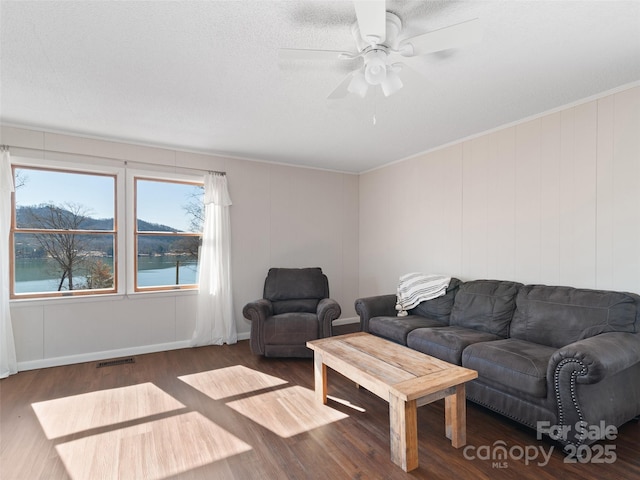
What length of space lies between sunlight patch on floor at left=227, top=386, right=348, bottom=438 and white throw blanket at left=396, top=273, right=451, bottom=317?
5.15ft

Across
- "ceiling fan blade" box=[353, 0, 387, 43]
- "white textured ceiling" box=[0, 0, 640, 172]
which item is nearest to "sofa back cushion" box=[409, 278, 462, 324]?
"white textured ceiling" box=[0, 0, 640, 172]

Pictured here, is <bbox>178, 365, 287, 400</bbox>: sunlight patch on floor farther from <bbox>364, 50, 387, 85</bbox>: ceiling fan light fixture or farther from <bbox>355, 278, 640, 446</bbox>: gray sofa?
<bbox>364, 50, 387, 85</bbox>: ceiling fan light fixture

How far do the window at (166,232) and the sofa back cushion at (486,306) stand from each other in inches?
134

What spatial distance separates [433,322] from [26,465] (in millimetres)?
3472

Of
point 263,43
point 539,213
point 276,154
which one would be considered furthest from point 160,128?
point 539,213

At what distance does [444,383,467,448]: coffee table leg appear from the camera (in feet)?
7.16

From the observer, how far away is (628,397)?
227 cm

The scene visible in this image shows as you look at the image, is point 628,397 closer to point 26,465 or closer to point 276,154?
point 26,465

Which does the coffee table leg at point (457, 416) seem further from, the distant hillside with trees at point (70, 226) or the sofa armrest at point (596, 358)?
the distant hillside with trees at point (70, 226)

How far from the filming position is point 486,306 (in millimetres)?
3225

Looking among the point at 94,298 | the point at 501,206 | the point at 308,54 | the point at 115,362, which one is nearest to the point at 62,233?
the point at 94,298

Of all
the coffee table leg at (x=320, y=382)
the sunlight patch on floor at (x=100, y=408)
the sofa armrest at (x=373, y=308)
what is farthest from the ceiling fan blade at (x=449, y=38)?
the sunlight patch on floor at (x=100, y=408)

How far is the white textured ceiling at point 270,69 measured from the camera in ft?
5.91

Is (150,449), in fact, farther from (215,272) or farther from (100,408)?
(215,272)
